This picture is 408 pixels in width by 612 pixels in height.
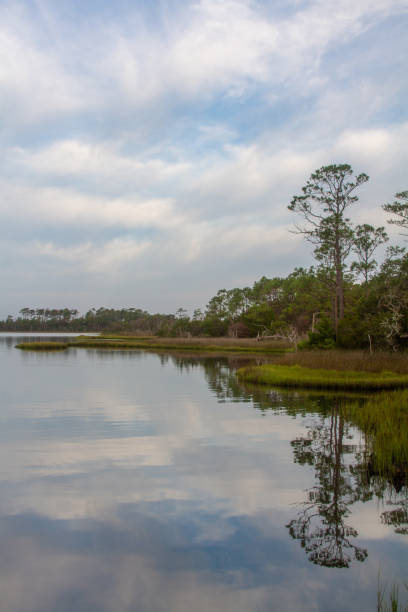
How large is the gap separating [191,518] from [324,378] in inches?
817

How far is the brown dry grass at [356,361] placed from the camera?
2984 centimetres

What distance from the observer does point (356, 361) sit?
31484 mm

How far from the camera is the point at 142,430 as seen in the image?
61.6 feet

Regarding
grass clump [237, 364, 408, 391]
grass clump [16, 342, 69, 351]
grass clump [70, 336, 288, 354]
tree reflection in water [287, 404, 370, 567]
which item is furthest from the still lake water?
grass clump [16, 342, 69, 351]

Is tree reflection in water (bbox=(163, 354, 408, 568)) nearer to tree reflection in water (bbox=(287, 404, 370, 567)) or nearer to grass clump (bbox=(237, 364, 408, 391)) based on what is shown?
tree reflection in water (bbox=(287, 404, 370, 567))

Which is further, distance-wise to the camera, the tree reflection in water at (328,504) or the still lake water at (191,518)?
the tree reflection in water at (328,504)

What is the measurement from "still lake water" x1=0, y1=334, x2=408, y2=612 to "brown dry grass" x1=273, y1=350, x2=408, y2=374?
11.0 meters

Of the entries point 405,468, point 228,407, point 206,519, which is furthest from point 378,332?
point 206,519

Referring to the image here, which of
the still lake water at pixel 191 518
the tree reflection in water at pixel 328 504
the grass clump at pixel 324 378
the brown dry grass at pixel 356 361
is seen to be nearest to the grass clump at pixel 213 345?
the brown dry grass at pixel 356 361

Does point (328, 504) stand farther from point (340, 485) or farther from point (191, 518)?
point (191, 518)

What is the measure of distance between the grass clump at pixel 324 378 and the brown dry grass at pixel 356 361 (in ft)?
1.98

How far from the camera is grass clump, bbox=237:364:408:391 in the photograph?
2714cm

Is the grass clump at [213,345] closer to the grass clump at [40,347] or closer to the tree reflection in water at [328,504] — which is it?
the grass clump at [40,347]

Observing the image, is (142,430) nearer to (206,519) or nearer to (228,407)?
(228,407)
